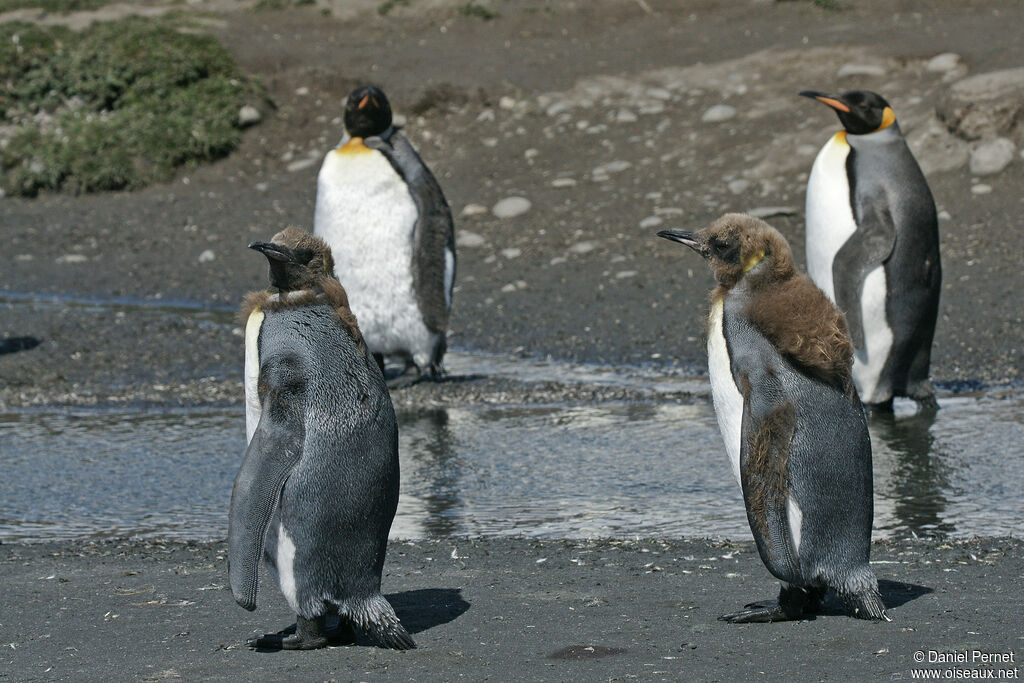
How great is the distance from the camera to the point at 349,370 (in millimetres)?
3631

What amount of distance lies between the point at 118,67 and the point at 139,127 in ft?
3.53

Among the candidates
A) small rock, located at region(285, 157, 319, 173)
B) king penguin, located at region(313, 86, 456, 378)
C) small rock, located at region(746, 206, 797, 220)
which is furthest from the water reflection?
small rock, located at region(285, 157, 319, 173)

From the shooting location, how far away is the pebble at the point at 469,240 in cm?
1164

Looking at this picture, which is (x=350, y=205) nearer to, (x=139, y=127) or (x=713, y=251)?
(x=713, y=251)

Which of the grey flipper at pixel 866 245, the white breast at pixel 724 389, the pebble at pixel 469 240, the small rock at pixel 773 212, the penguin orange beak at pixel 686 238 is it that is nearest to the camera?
the white breast at pixel 724 389

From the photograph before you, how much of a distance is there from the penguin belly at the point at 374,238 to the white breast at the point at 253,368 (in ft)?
13.8

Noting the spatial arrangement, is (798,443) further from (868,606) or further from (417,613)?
→ (417,613)

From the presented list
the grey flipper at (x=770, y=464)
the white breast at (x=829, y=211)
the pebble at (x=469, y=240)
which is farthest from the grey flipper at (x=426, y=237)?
the grey flipper at (x=770, y=464)

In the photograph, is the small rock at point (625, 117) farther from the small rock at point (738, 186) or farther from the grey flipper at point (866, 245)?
the grey flipper at point (866, 245)

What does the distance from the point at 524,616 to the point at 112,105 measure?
13012mm

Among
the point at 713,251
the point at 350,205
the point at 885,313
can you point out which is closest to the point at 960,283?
the point at 885,313

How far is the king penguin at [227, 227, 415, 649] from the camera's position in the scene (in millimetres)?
3469

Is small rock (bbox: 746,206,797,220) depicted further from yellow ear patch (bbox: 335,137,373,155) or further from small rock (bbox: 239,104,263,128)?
small rock (bbox: 239,104,263,128)

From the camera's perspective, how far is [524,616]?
12.6 feet
